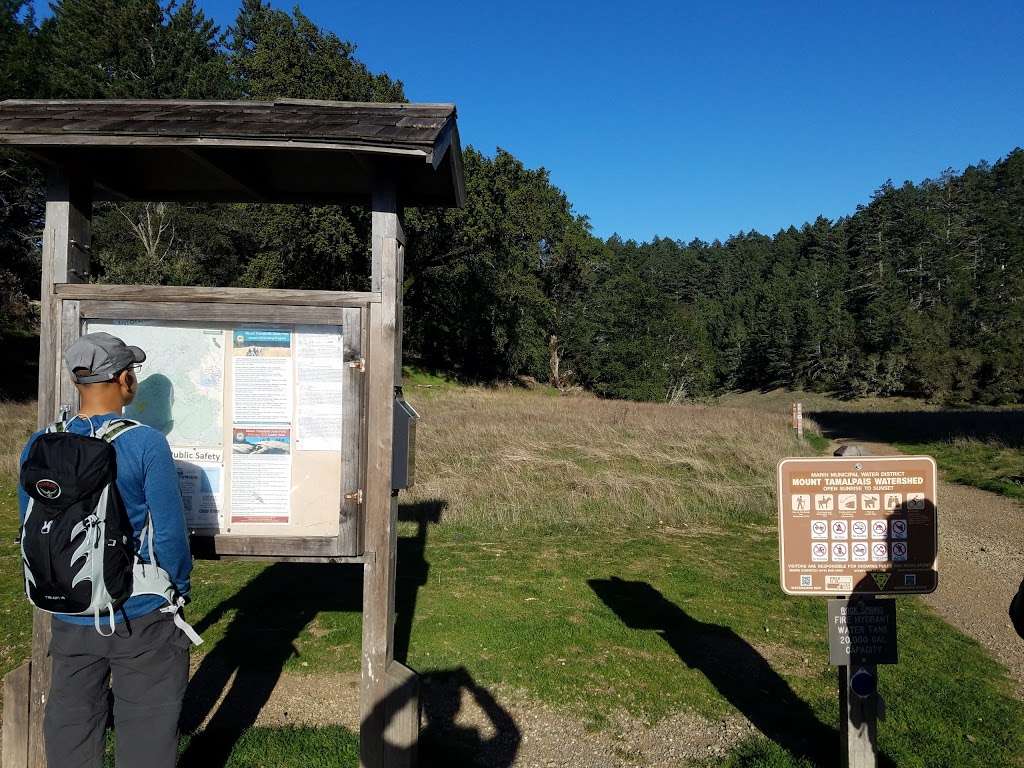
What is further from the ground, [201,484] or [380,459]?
[380,459]

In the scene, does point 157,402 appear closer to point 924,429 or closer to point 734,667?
point 734,667

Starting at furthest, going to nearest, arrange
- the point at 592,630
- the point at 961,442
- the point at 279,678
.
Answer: the point at 961,442 < the point at 592,630 < the point at 279,678

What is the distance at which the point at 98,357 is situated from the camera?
2.70 meters

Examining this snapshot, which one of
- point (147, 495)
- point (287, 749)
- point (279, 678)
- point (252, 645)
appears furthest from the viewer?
point (252, 645)

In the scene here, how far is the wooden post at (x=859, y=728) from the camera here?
3.38 m

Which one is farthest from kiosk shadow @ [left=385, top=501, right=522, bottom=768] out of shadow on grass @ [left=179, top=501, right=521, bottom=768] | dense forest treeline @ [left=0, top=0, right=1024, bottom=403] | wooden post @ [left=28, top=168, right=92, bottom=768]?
dense forest treeline @ [left=0, top=0, right=1024, bottom=403]

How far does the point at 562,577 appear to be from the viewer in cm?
735

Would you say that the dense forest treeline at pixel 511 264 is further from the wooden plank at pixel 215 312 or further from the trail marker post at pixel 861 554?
the trail marker post at pixel 861 554

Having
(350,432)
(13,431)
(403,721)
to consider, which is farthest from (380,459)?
(13,431)

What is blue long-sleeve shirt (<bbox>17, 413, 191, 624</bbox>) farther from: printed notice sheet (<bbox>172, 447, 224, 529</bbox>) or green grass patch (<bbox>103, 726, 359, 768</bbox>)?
green grass patch (<bbox>103, 726, 359, 768</bbox>)

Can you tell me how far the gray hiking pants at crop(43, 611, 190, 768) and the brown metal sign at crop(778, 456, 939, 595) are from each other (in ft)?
8.83

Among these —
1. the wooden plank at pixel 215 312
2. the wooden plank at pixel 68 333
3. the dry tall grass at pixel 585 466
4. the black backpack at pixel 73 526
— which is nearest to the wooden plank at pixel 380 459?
the wooden plank at pixel 215 312

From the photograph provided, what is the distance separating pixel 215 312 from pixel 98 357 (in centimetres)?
83

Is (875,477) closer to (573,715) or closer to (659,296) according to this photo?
(573,715)
